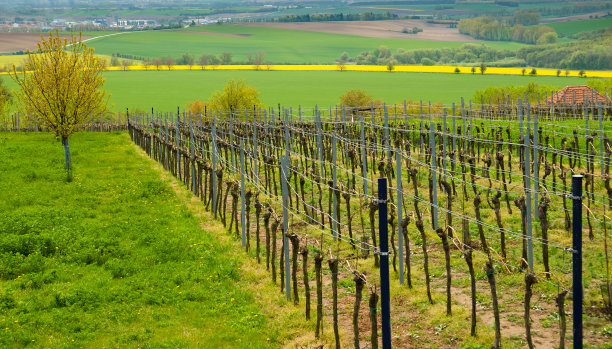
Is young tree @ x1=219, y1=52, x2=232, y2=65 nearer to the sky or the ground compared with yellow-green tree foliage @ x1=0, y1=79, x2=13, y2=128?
nearer to the sky

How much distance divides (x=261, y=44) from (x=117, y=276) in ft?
429

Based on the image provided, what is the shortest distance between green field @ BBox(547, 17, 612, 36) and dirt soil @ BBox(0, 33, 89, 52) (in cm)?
10565

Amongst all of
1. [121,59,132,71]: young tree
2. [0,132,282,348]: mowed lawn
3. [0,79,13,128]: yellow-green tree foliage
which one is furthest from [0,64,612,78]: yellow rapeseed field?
[0,132,282,348]: mowed lawn

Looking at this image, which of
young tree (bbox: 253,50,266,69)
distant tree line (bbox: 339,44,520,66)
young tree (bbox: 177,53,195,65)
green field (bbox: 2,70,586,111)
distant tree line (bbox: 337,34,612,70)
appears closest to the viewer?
green field (bbox: 2,70,586,111)

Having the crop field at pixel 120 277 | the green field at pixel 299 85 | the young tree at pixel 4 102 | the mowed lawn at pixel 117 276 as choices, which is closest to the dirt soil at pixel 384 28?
the green field at pixel 299 85

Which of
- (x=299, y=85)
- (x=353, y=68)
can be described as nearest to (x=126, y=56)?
(x=353, y=68)

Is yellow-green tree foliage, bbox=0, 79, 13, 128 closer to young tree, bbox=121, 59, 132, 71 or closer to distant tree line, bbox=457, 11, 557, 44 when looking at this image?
young tree, bbox=121, 59, 132, 71

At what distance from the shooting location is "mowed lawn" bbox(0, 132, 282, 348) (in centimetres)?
961

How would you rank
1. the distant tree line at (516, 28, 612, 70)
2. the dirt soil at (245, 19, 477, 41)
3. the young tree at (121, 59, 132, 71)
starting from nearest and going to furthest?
1. the distant tree line at (516, 28, 612, 70)
2. the young tree at (121, 59, 132, 71)
3. the dirt soil at (245, 19, 477, 41)

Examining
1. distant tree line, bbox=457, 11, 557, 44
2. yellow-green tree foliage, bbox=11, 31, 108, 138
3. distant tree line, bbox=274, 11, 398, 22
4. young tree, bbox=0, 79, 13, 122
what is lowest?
young tree, bbox=0, 79, 13, 122

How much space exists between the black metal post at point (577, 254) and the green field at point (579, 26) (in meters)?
145

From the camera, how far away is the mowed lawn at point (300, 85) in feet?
254

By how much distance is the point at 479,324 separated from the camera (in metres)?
9.38

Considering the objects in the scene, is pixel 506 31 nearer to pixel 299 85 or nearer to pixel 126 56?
pixel 299 85
